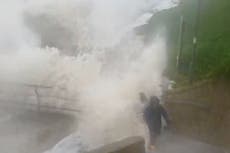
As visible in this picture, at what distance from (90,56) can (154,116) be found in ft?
33.8

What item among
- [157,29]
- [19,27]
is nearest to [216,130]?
[157,29]

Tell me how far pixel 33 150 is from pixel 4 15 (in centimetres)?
1467

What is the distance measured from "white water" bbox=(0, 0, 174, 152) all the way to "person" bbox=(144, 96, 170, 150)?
1.46 m

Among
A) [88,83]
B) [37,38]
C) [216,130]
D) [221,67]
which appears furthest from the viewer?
[37,38]

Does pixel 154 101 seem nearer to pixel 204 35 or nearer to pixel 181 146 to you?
pixel 181 146

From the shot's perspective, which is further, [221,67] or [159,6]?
[159,6]

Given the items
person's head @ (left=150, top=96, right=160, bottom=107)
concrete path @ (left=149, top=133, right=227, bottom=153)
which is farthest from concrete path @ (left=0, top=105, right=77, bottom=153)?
person's head @ (left=150, top=96, right=160, bottom=107)

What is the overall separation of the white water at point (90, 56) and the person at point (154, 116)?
146 cm

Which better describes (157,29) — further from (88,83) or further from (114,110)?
(114,110)

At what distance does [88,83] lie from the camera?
18.8 m

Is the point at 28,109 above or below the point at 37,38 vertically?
below

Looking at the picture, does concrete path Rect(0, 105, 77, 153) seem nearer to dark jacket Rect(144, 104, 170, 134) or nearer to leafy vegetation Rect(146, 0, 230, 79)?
leafy vegetation Rect(146, 0, 230, 79)

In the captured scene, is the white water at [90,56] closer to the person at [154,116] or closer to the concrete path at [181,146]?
the concrete path at [181,146]

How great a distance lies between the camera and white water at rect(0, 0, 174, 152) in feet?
49.8
